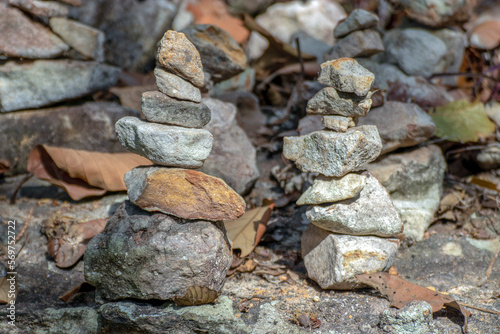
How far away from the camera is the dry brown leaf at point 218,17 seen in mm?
4562

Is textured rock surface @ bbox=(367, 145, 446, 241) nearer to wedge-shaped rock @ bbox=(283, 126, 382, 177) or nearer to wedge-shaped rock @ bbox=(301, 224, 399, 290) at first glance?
wedge-shaped rock @ bbox=(301, 224, 399, 290)

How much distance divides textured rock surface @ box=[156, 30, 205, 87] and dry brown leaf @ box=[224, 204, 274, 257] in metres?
0.92

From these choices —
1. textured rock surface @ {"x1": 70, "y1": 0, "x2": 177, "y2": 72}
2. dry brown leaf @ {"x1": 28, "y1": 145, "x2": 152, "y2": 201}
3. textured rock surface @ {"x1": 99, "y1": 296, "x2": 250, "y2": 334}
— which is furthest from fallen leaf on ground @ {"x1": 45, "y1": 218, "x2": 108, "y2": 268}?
textured rock surface @ {"x1": 70, "y1": 0, "x2": 177, "y2": 72}

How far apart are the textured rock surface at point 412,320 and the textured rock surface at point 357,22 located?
1.70 meters

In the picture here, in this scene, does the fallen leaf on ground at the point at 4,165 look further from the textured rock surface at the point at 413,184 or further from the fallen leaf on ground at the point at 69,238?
the textured rock surface at the point at 413,184

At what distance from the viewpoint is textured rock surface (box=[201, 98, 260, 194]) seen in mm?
3143

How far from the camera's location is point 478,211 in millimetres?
3266

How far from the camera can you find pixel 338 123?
8.01 feet

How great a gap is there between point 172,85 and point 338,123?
2.69 ft

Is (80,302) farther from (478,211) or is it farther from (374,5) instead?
(374,5)

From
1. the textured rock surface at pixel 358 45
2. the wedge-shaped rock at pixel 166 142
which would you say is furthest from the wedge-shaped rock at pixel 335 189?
the textured rock surface at pixel 358 45

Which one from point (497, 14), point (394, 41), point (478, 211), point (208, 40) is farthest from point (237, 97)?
point (497, 14)

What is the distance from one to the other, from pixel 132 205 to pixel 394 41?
238cm

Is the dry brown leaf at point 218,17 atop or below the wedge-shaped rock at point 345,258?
atop
